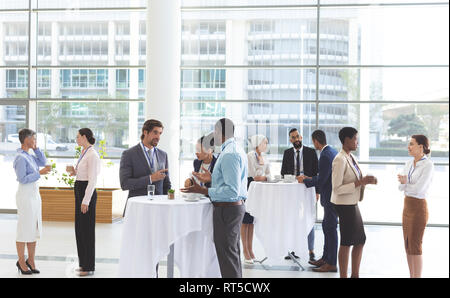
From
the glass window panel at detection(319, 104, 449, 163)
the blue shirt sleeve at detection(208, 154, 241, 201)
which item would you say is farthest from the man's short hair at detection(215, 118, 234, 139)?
the glass window panel at detection(319, 104, 449, 163)

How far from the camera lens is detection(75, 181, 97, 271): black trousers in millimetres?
5691

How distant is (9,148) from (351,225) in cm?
816

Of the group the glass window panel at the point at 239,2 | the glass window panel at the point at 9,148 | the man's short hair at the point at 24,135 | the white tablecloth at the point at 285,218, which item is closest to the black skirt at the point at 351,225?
the white tablecloth at the point at 285,218

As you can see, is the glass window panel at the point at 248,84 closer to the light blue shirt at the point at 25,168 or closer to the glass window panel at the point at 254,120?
the glass window panel at the point at 254,120

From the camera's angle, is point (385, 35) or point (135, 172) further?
point (385, 35)

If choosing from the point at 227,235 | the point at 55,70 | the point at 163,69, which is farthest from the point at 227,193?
the point at 55,70

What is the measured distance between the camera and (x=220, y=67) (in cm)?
1041

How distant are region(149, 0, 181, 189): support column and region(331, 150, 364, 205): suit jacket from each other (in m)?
4.94

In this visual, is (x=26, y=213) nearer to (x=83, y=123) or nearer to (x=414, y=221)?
(x=414, y=221)

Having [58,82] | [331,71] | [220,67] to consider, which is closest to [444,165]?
[331,71]

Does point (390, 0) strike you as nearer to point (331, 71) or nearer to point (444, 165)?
point (331, 71)

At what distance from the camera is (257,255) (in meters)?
7.04

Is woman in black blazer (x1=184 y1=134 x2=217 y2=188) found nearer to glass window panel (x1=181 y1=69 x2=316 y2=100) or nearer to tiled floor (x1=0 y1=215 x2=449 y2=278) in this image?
tiled floor (x1=0 y1=215 x2=449 y2=278)

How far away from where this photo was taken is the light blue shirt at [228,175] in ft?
14.2
